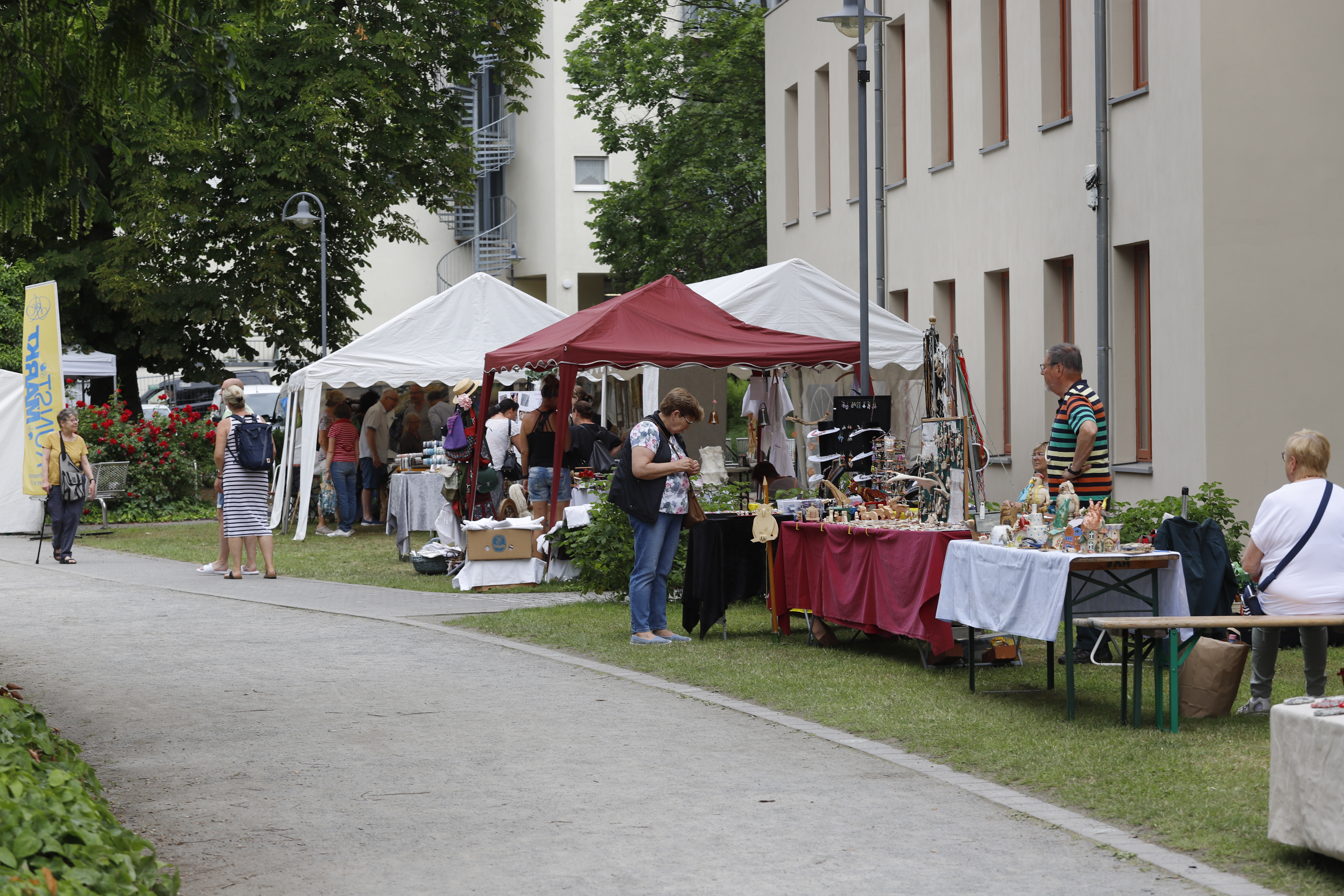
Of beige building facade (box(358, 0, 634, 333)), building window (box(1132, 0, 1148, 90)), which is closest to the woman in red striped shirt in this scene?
building window (box(1132, 0, 1148, 90))

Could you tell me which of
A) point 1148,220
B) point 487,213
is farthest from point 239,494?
point 487,213

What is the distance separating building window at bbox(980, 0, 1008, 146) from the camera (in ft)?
63.6

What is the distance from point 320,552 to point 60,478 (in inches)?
129

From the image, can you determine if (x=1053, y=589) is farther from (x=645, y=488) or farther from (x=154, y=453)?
(x=154, y=453)

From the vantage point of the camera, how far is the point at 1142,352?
16.2 meters

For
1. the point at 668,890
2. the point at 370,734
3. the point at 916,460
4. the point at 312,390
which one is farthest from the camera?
the point at 312,390

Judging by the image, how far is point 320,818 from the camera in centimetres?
648

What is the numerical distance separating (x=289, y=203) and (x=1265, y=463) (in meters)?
20.2

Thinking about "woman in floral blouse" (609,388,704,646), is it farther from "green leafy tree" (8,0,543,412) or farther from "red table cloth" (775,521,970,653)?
"green leafy tree" (8,0,543,412)

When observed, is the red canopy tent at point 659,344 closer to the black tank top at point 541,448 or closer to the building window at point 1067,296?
the black tank top at point 541,448

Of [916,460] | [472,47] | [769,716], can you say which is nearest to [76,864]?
[769,716]

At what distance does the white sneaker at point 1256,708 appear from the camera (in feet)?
27.7

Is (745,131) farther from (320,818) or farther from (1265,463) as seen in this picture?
(320,818)

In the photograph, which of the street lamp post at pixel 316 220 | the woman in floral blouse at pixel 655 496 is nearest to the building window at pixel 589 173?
the street lamp post at pixel 316 220
